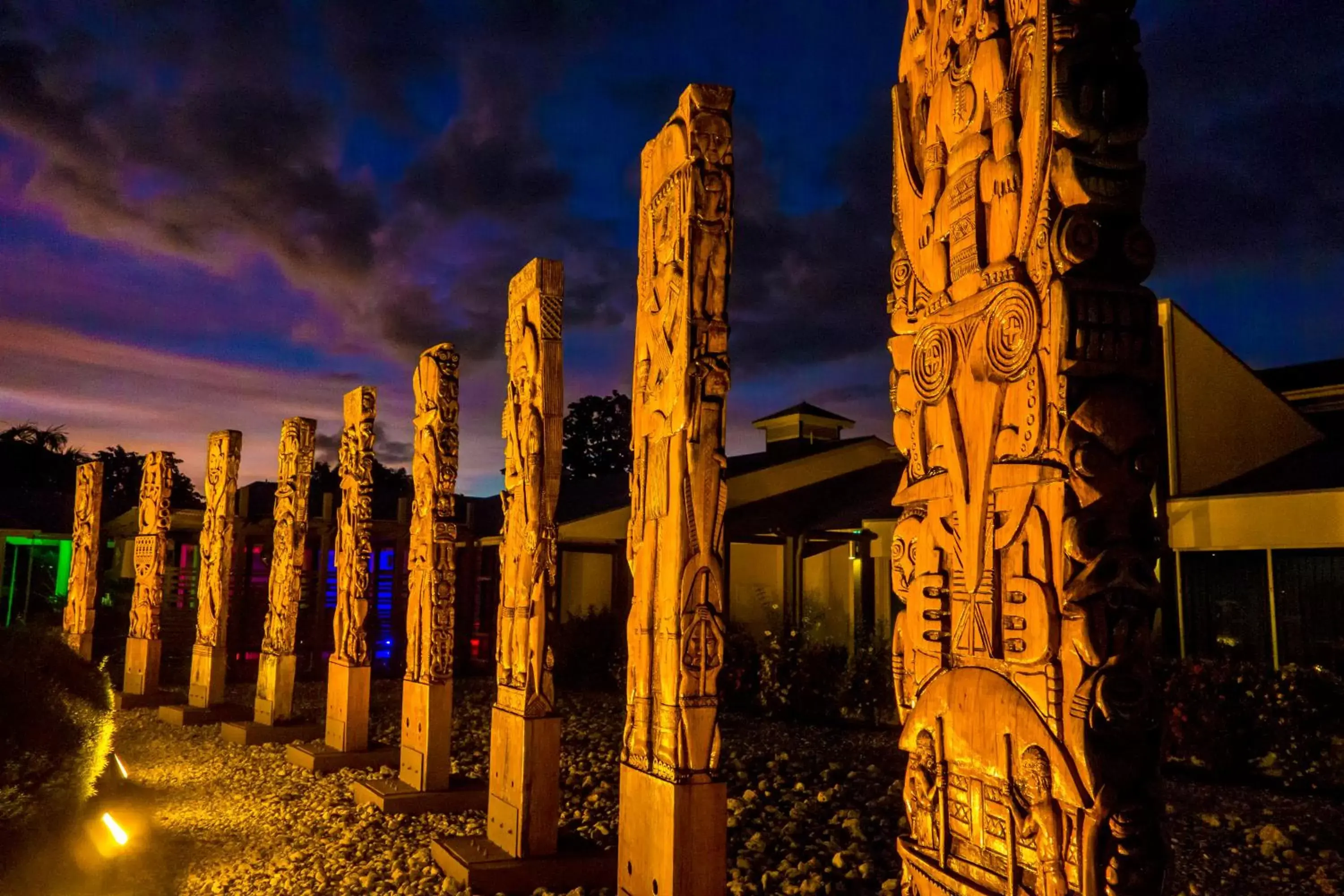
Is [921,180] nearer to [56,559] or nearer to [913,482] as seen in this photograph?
[913,482]

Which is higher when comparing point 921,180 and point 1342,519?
point 921,180

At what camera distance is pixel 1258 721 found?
7387 millimetres

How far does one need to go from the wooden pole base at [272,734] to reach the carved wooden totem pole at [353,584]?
1.03 meters

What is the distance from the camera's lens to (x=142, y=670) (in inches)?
526

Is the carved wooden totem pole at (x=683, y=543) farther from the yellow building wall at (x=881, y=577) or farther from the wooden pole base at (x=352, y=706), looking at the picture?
the yellow building wall at (x=881, y=577)

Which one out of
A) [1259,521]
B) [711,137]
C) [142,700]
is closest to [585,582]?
[142,700]

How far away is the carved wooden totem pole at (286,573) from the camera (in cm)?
1055

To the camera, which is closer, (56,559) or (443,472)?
(443,472)

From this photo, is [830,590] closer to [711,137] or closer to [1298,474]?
[1298,474]

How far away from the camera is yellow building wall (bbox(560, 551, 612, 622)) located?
18703 mm

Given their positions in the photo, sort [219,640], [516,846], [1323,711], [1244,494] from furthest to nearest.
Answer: [219,640]
[1244,494]
[1323,711]
[516,846]

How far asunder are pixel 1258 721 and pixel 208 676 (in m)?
11.4

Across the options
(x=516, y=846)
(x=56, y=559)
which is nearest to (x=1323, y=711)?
(x=516, y=846)

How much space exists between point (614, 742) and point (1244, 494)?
256 inches
